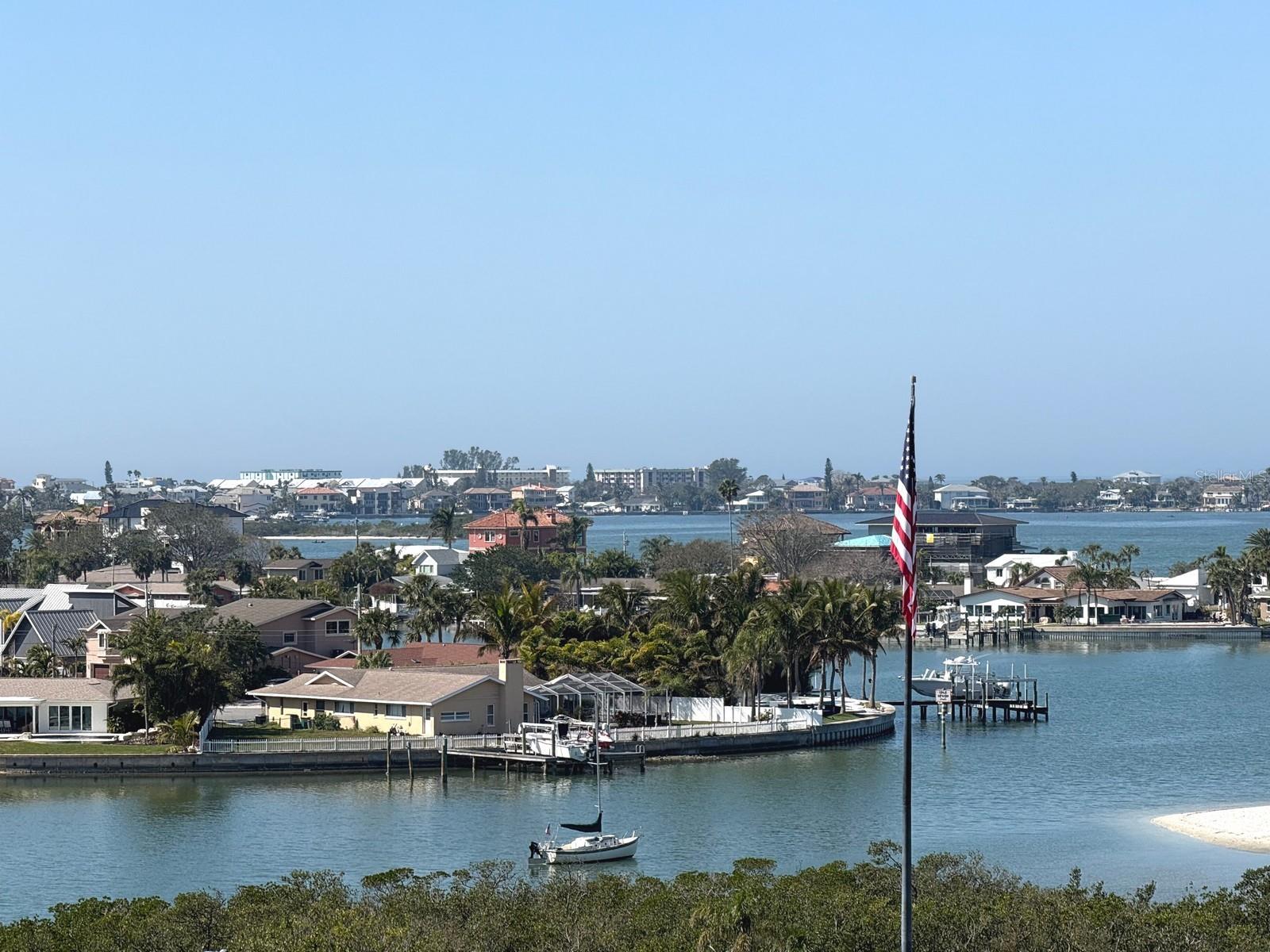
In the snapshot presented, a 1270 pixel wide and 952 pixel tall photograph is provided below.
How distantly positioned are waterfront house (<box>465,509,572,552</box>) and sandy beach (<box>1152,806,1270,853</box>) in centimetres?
13484

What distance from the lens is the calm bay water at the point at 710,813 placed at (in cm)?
5253

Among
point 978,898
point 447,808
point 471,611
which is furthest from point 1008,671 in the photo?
point 978,898

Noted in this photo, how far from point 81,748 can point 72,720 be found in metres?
3.55

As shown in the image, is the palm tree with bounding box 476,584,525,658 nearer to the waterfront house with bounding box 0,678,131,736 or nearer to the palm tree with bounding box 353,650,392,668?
the palm tree with bounding box 353,650,392,668

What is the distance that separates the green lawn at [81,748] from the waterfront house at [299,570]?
8465cm

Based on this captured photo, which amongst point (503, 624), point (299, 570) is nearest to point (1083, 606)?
point (299, 570)

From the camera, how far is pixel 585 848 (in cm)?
A: 5297

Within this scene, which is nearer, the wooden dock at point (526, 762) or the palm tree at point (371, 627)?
the wooden dock at point (526, 762)

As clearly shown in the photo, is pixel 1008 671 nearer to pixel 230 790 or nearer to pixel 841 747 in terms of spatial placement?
pixel 841 747

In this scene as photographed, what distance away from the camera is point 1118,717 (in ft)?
285

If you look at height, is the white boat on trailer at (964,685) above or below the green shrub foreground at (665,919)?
below

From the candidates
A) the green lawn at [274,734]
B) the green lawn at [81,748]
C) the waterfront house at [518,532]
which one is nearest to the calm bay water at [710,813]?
the green lawn at [81,748]

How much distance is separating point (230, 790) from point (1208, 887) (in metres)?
33.4

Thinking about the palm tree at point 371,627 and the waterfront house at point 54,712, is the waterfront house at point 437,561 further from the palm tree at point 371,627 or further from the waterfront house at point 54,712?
the waterfront house at point 54,712
